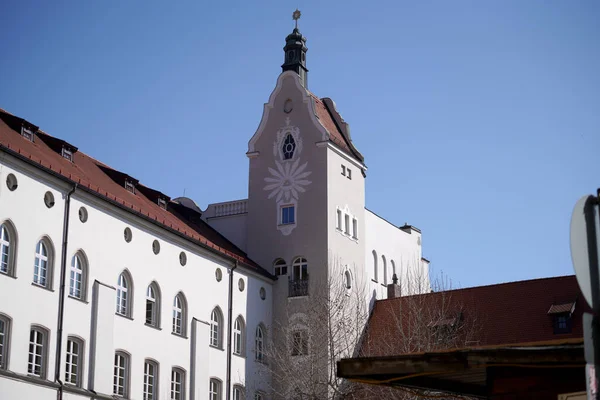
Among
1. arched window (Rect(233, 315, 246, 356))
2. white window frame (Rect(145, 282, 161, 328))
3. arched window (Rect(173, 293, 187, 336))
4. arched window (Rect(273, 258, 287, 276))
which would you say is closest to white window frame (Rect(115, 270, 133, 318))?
white window frame (Rect(145, 282, 161, 328))

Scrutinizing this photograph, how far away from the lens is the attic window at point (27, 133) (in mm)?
35594

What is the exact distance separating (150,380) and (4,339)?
845 cm

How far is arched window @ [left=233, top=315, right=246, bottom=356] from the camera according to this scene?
43.4 metres

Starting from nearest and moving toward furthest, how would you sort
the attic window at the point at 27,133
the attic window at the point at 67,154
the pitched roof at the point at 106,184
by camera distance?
1. the pitched roof at the point at 106,184
2. the attic window at the point at 27,133
3. the attic window at the point at 67,154

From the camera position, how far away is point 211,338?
42250 millimetres

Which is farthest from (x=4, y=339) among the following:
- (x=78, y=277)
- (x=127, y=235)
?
(x=127, y=235)

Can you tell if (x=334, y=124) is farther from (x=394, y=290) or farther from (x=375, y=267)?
(x=394, y=290)

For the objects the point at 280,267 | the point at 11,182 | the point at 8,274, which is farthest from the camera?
the point at 280,267

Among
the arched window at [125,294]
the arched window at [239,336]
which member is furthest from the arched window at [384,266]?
the arched window at [125,294]

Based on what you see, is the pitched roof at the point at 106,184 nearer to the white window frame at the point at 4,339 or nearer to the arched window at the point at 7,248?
the arched window at the point at 7,248

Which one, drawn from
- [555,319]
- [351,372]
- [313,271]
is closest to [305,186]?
[313,271]

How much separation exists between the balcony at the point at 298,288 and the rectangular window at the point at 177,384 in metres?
7.88

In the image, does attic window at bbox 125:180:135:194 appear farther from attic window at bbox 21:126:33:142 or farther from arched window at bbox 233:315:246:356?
arched window at bbox 233:315:246:356

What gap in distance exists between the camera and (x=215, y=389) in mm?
41875
